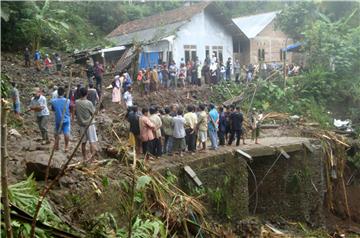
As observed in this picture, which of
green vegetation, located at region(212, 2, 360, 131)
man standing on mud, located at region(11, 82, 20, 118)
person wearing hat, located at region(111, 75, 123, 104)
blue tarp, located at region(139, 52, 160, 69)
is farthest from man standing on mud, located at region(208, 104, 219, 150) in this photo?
blue tarp, located at region(139, 52, 160, 69)

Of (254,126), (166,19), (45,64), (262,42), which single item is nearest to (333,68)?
(254,126)

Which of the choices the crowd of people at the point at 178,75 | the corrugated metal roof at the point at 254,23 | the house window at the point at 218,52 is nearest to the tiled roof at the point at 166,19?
the house window at the point at 218,52

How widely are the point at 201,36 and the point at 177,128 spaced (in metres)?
15.5

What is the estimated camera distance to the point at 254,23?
31688 mm

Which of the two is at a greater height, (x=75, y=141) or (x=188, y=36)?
(x=188, y=36)

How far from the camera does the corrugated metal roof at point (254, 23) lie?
2971 cm

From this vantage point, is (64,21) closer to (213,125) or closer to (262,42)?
(262,42)

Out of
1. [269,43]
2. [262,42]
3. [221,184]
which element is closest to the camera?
[221,184]

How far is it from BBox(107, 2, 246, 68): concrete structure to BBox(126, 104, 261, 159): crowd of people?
11.0 metres

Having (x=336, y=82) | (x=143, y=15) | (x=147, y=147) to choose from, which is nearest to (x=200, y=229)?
(x=147, y=147)

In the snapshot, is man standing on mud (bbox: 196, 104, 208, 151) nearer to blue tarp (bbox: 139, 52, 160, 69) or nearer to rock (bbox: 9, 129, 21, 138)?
rock (bbox: 9, 129, 21, 138)

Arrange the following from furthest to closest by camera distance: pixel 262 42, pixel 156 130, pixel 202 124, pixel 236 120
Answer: pixel 262 42 → pixel 236 120 → pixel 202 124 → pixel 156 130

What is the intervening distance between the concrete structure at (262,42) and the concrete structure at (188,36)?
2160mm

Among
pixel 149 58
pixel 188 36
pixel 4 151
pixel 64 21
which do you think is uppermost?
pixel 64 21
